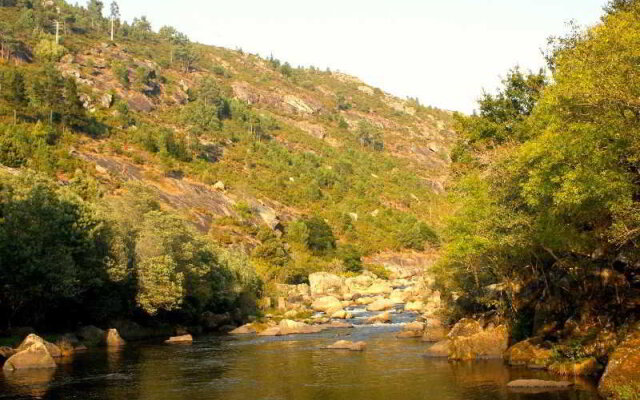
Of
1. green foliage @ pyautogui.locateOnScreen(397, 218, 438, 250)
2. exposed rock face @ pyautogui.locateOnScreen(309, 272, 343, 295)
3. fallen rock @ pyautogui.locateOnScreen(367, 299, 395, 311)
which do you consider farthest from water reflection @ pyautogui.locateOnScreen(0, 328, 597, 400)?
green foliage @ pyautogui.locateOnScreen(397, 218, 438, 250)

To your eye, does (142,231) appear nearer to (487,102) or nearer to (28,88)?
(487,102)

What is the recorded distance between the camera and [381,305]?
9381cm

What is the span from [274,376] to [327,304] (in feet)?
184

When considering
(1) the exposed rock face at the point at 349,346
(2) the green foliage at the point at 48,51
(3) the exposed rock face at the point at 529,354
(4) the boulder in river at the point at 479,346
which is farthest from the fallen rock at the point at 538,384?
(2) the green foliage at the point at 48,51

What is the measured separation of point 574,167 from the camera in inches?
1120

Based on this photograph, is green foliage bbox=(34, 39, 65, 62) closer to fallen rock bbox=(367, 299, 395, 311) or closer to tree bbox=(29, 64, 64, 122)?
tree bbox=(29, 64, 64, 122)

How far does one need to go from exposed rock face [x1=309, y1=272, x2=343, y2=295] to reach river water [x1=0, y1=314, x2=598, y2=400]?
187ft

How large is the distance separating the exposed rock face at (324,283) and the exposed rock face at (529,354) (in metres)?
71.7

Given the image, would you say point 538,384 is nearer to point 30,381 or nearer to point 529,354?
point 529,354

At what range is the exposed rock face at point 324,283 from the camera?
11325 centimetres

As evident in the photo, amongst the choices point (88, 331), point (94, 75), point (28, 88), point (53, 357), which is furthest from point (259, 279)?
point (94, 75)

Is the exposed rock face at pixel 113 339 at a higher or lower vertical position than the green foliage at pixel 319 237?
lower

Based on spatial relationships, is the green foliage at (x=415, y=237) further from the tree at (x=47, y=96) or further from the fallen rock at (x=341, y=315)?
the tree at (x=47, y=96)

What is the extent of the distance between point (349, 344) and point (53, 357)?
2452 centimetres
